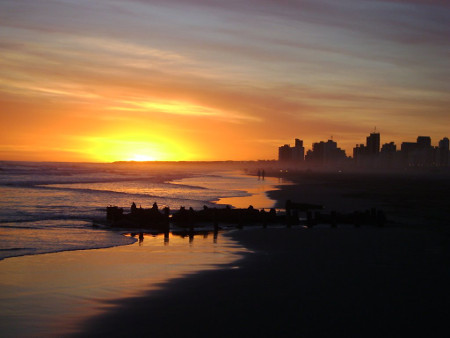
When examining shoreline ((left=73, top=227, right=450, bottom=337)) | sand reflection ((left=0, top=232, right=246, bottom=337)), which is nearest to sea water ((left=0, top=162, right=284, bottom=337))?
sand reflection ((left=0, top=232, right=246, bottom=337))

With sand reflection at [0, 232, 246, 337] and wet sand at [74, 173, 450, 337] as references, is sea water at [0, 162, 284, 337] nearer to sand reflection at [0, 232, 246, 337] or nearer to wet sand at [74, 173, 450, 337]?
sand reflection at [0, 232, 246, 337]

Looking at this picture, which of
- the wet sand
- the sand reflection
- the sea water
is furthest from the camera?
the sea water

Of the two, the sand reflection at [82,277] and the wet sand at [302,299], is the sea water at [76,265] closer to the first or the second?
the sand reflection at [82,277]

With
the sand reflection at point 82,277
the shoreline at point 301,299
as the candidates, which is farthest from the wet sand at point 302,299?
the sand reflection at point 82,277

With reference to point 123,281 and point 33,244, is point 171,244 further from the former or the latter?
point 123,281

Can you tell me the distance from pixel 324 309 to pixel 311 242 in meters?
10.8

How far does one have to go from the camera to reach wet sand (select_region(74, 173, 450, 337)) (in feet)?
33.4

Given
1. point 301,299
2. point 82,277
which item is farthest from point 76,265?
point 301,299

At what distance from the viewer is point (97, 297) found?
12.3 metres

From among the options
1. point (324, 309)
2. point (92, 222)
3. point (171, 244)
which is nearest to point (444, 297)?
point (324, 309)

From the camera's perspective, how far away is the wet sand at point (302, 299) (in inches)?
401

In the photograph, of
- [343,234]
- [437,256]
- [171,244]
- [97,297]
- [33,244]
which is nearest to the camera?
[97,297]

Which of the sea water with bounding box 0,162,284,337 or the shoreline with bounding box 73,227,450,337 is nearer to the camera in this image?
the shoreline with bounding box 73,227,450,337

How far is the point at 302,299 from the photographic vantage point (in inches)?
484
